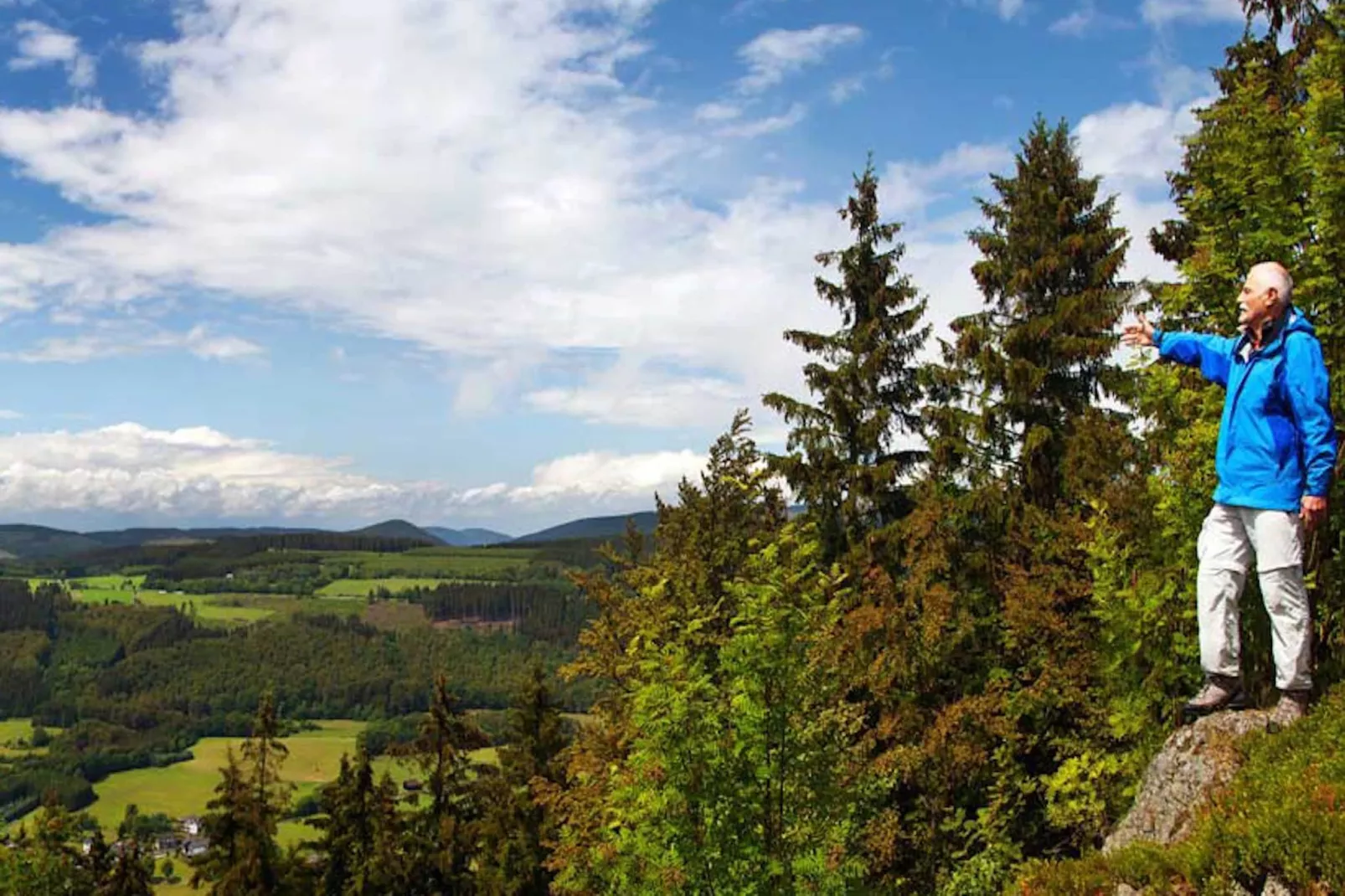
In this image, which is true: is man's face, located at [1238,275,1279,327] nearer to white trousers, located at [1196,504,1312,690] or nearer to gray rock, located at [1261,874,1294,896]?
white trousers, located at [1196,504,1312,690]

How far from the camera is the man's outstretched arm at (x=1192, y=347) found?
7.72 metres

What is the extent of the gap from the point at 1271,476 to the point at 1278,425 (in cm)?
40

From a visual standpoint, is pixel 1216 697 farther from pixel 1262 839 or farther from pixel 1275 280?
pixel 1275 280

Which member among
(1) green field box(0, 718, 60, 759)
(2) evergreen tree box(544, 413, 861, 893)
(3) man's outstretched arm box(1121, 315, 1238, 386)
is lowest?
(1) green field box(0, 718, 60, 759)

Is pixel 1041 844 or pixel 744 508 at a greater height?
pixel 744 508

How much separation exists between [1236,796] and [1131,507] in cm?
922

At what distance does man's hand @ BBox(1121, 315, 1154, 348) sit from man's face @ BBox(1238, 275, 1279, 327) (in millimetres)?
755

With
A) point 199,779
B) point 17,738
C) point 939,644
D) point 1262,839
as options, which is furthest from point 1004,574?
point 17,738

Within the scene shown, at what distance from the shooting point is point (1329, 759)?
627cm

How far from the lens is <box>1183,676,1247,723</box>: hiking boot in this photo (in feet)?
25.6

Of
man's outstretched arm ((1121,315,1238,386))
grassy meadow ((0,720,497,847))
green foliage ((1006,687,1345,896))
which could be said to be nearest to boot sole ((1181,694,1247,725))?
green foliage ((1006,687,1345,896))

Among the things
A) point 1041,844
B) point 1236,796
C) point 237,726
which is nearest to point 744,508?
point 1041,844

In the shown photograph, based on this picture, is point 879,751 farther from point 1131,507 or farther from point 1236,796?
point 1236,796

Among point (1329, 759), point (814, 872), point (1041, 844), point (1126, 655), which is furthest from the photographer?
point (1041, 844)
